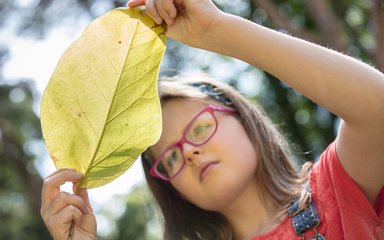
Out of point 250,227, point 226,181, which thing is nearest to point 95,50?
point 226,181

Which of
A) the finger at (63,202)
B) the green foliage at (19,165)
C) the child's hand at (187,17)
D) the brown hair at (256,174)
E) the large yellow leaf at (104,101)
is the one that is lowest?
the green foliage at (19,165)

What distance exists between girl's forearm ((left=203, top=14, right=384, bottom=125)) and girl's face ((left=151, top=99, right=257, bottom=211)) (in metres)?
0.46

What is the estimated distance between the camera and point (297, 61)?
1.27 metres

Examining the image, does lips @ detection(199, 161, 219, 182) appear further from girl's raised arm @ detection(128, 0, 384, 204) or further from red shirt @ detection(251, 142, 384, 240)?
girl's raised arm @ detection(128, 0, 384, 204)

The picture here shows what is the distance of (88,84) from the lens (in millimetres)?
1163

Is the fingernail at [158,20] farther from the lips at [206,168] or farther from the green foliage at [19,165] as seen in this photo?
the green foliage at [19,165]

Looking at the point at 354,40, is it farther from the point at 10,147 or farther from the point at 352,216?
the point at 352,216

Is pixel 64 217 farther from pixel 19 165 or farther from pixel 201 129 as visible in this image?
pixel 19 165

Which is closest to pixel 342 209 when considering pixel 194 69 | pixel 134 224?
pixel 194 69

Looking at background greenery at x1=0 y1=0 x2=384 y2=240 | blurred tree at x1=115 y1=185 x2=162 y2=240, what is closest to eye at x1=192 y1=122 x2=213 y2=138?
background greenery at x1=0 y1=0 x2=384 y2=240

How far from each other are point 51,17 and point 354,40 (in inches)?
112

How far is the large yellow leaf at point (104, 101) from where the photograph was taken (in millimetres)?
1161

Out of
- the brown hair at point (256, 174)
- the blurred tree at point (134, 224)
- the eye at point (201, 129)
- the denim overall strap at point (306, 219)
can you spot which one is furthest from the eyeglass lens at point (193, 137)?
the blurred tree at point (134, 224)

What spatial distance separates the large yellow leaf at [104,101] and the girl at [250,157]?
0.06 m
